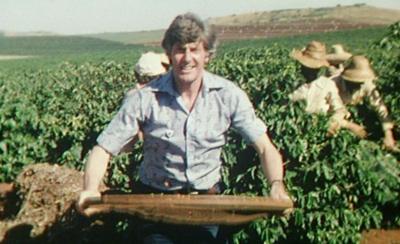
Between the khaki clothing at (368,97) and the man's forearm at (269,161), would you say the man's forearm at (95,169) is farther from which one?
the khaki clothing at (368,97)

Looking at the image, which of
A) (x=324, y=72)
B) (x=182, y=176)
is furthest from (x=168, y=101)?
(x=324, y=72)

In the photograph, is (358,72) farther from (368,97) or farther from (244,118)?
(244,118)

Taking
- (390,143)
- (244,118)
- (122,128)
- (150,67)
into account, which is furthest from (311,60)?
(122,128)

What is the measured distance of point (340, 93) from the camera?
6629mm

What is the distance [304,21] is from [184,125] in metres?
55.7

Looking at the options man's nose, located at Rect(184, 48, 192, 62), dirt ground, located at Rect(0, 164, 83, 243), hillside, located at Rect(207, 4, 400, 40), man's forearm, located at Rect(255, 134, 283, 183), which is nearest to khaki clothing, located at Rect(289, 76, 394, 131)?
dirt ground, located at Rect(0, 164, 83, 243)

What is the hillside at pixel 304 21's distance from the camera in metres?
50.6

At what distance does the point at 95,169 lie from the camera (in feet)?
9.10

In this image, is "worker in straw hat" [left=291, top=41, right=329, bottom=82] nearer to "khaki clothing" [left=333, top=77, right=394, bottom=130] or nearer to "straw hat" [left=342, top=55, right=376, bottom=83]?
"khaki clothing" [left=333, top=77, right=394, bottom=130]

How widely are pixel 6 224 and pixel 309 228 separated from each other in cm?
266

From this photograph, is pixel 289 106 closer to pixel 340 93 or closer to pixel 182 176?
pixel 340 93

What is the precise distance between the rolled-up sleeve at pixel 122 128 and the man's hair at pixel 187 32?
0.94ft

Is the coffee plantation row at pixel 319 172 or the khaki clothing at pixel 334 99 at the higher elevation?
the khaki clothing at pixel 334 99

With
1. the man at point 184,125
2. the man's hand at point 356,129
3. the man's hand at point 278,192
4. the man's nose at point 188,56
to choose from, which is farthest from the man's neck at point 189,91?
the man's hand at point 356,129
